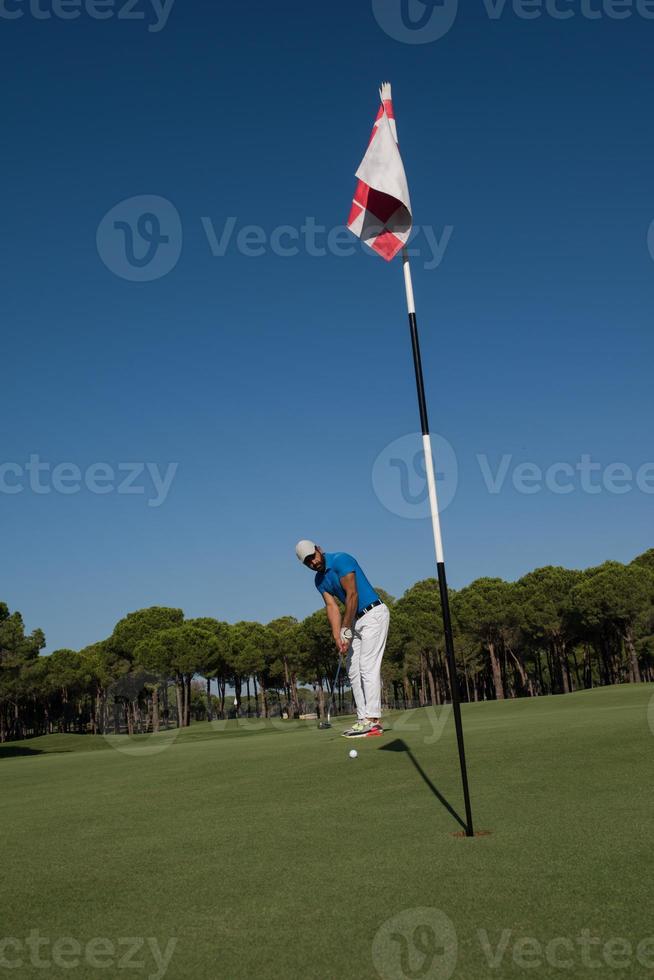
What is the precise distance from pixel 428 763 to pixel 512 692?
87.9m

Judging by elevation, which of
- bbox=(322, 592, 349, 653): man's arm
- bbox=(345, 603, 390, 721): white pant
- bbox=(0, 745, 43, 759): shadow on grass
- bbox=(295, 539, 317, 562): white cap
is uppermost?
bbox=(295, 539, 317, 562): white cap

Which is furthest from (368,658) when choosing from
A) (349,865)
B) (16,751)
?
(16,751)

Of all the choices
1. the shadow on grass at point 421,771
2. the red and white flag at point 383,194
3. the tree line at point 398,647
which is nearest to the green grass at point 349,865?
the shadow on grass at point 421,771

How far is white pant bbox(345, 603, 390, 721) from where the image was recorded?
34.7 feet

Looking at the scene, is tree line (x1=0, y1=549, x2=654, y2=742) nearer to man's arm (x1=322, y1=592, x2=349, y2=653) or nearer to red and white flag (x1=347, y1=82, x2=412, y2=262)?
man's arm (x1=322, y1=592, x2=349, y2=653)

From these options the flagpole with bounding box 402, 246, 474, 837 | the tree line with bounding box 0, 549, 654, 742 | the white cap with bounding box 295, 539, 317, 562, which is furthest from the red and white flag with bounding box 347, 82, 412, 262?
the tree line with bounding box 0, 549, 654, 742

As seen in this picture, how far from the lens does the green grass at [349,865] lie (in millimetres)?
3281

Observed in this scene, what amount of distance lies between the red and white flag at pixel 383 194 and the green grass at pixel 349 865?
526cm

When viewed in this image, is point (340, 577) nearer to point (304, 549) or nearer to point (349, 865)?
point (304, 549)

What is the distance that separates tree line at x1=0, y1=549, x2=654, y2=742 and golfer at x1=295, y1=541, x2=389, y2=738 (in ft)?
153

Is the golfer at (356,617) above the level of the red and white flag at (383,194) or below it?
below

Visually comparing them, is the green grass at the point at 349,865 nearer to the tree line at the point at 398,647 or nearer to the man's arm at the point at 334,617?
the man's arm at the point at 334,617

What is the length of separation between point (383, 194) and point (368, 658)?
19.9 feet

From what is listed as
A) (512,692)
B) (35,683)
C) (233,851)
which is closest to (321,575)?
(233,851)
